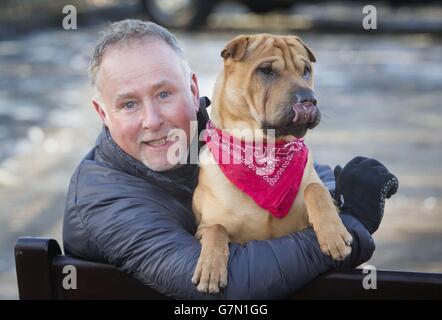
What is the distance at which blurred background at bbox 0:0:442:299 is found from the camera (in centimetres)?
593

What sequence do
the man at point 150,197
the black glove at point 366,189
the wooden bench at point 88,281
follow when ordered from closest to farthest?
1. the wooden bench at point 88,281
2. the man at point 150,197
3. the black glove at point 366,189

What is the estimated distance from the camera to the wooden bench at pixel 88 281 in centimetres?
222

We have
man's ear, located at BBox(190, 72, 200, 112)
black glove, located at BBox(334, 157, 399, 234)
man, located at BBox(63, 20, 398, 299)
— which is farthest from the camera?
man's ear, located at BBox(190, 72, 200, 112)

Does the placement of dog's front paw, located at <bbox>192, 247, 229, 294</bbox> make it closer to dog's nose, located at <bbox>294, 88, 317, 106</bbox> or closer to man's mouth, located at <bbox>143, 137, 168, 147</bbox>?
man's mouth, located at <bbox>143, 137, 168, 147</bbox>

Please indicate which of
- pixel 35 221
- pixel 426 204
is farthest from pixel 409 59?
pixel 35 221

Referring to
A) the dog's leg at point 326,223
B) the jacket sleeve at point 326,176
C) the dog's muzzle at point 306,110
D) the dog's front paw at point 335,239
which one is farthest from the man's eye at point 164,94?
the jacket sleeve at point 326,176

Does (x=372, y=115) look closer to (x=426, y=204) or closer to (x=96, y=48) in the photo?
(x=426, y=204)

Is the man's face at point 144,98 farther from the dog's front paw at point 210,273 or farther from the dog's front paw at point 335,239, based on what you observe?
the dog's front paw at point 335,239

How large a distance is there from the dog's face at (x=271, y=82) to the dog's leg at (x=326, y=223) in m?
0.22

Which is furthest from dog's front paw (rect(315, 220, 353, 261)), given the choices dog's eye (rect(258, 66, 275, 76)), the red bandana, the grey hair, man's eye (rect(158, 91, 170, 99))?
the grey hair

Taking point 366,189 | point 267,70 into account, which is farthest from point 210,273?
point 267,70

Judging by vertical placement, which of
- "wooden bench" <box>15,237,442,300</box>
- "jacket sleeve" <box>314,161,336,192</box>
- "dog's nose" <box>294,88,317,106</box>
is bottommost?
"wooden bench" <box>15,237,442,300</box>

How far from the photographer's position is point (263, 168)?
8.74 ft

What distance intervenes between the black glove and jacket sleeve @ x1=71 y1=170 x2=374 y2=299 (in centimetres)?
5
